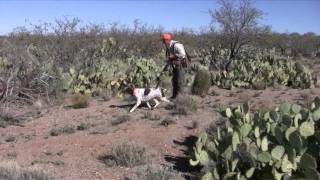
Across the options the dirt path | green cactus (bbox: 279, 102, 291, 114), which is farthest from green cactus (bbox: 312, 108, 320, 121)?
the dirt path

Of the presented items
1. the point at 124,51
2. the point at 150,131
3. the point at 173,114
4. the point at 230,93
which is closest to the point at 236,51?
the point at 124,51

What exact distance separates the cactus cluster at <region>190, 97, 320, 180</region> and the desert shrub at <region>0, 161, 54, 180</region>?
214cm

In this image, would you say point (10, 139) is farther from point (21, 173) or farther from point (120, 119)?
point (21, 173)

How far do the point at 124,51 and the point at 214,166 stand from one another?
54.4 feet

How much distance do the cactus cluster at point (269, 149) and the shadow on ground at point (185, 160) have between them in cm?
43

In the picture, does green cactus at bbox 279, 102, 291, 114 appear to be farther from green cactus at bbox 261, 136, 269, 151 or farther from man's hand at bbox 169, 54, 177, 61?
man's hand at bbox 169, 54, 177, 61

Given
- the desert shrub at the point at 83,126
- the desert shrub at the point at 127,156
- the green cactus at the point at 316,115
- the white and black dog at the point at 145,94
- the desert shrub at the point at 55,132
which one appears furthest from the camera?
the white and black dog at the point at 145,94

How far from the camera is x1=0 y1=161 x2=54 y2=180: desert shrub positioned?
7.68 meters

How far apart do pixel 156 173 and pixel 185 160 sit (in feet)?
4.31

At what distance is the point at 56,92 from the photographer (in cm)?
1540

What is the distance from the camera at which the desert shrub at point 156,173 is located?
7.97 meters

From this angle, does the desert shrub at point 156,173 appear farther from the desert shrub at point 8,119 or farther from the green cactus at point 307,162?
the desert shrub at point 8,119

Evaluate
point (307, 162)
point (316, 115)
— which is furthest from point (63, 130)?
point (307, 162)

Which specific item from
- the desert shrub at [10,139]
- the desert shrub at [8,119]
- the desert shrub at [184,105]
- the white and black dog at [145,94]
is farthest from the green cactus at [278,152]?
the desert shrub at [8,119]
